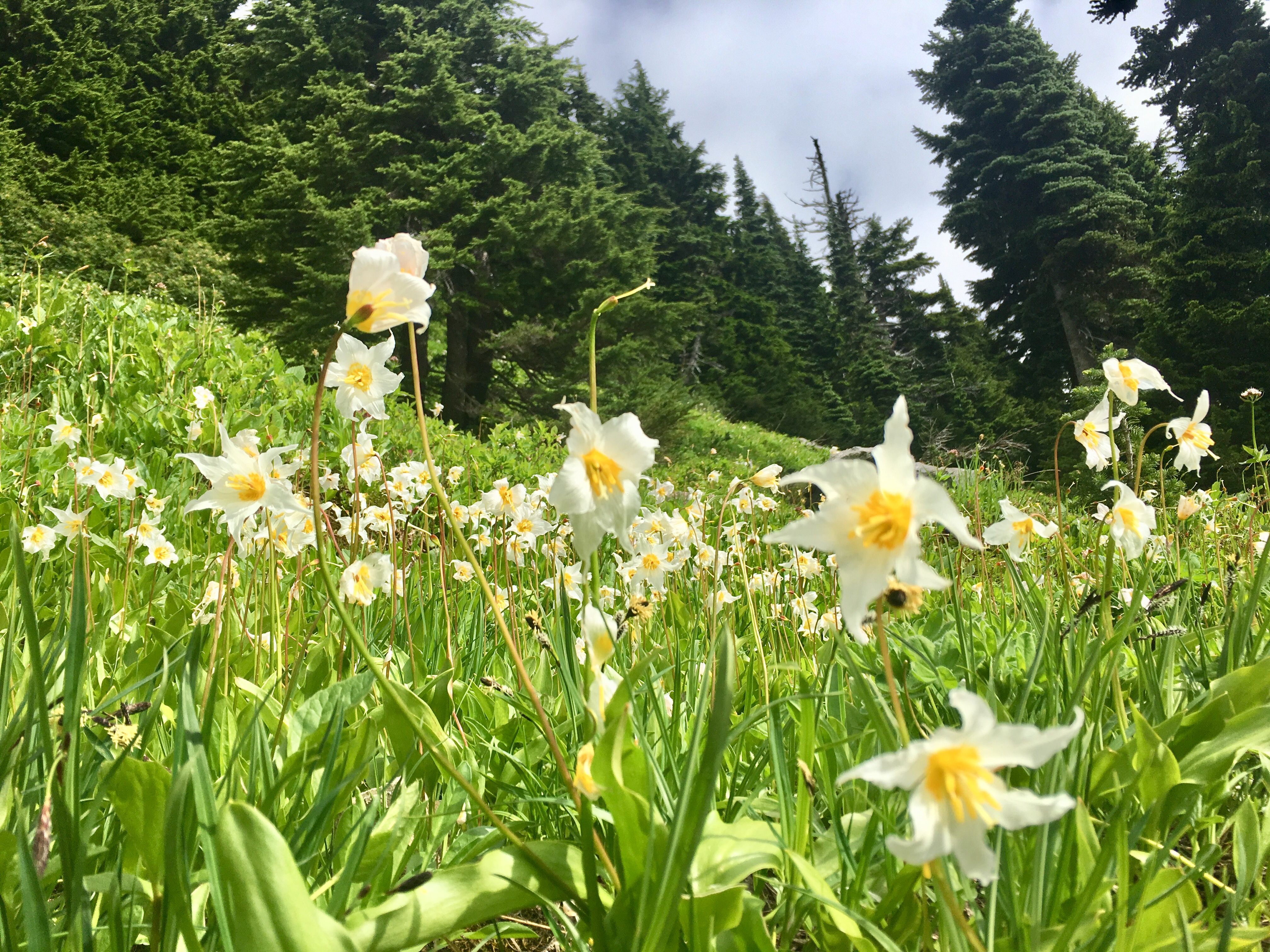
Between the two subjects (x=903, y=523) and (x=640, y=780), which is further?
(x=640, y=780)

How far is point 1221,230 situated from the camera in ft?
47.3

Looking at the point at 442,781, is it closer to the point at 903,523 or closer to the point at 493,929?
the point at 493,929

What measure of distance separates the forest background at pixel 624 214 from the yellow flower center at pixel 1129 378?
273 cm

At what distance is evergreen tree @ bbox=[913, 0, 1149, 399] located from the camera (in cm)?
2011

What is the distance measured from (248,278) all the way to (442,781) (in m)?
11.1

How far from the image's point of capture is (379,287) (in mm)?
659

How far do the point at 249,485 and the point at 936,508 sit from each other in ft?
2.48

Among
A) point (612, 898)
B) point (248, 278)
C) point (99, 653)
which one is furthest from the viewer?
point (248, 278)

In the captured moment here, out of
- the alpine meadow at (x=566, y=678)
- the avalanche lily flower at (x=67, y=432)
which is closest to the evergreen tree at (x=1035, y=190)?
the alpine meadow at (x=566, y=678)

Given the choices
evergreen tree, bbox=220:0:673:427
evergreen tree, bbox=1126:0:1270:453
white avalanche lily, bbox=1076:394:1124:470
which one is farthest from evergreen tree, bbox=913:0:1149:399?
white avalanche lily, bbox=1076:394:1124:470

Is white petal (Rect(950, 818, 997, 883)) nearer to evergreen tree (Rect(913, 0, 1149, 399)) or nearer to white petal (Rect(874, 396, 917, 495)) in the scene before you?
white petal (Rect(874, 396, 917, 495))

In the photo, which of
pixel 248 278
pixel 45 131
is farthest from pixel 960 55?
pixel 45 131

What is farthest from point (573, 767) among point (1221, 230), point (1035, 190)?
point (1035, 190)

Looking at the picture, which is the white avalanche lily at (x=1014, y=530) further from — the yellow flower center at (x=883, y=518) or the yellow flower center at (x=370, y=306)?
the yellow flower center at (x=370, y=306)
